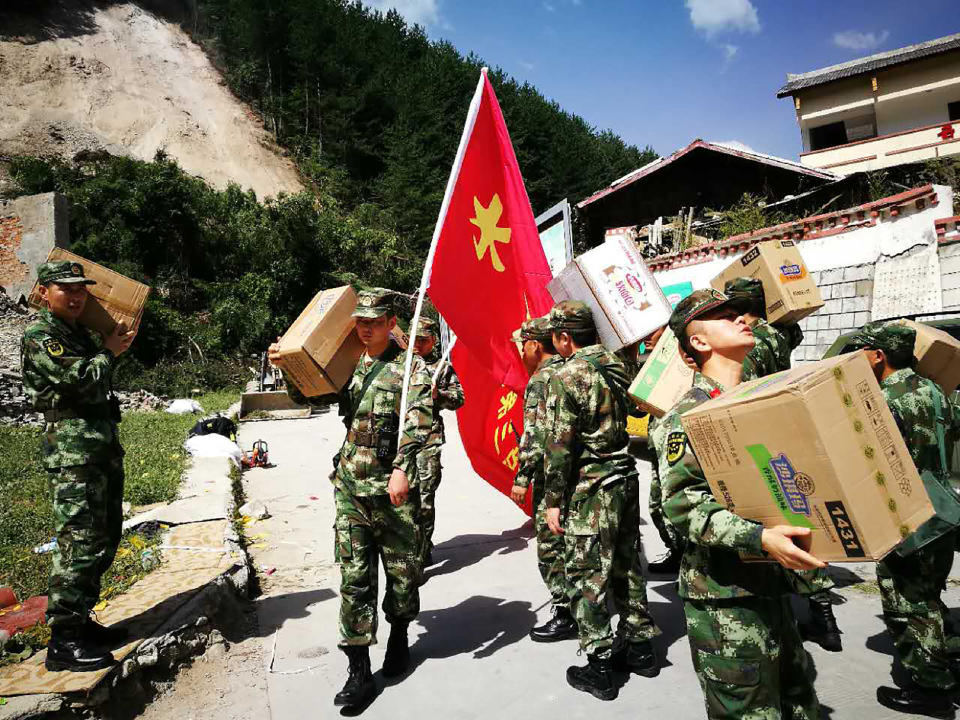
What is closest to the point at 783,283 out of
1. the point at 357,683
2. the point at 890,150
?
the point at 357,683

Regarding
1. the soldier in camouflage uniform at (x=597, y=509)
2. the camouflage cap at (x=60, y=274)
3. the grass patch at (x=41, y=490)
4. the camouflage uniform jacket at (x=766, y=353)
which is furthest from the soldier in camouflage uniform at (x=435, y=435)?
the grass patch at (x=41, y=490)

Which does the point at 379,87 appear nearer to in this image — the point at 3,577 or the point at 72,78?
the point at 72,78

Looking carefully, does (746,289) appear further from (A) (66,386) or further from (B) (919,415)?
(A) (66,386)

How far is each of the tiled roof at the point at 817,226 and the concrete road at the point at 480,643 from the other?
5.51m

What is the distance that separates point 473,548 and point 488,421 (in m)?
1.86

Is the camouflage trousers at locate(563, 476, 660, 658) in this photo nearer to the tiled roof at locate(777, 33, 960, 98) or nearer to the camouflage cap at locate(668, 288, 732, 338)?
the camouflage cap at locate(668, 288, 732, 338)

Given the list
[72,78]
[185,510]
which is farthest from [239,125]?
[185,510]

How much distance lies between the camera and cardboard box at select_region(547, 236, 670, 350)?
3.77 meters

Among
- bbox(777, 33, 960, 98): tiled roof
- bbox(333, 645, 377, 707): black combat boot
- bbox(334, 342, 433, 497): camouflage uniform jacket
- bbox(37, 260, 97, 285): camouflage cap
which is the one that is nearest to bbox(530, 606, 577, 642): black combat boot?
bbox(333, 645, 377, 707): black combat boot

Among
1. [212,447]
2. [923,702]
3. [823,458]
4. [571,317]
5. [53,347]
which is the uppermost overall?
[53,347]

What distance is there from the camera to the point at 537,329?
377 centimetres

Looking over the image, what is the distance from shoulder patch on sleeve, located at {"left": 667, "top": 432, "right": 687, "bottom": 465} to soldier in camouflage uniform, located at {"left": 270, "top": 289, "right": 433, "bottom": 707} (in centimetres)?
151

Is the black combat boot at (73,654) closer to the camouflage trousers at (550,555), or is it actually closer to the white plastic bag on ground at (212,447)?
the camouflage trousers at (550,555)

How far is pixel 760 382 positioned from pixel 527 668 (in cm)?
238
